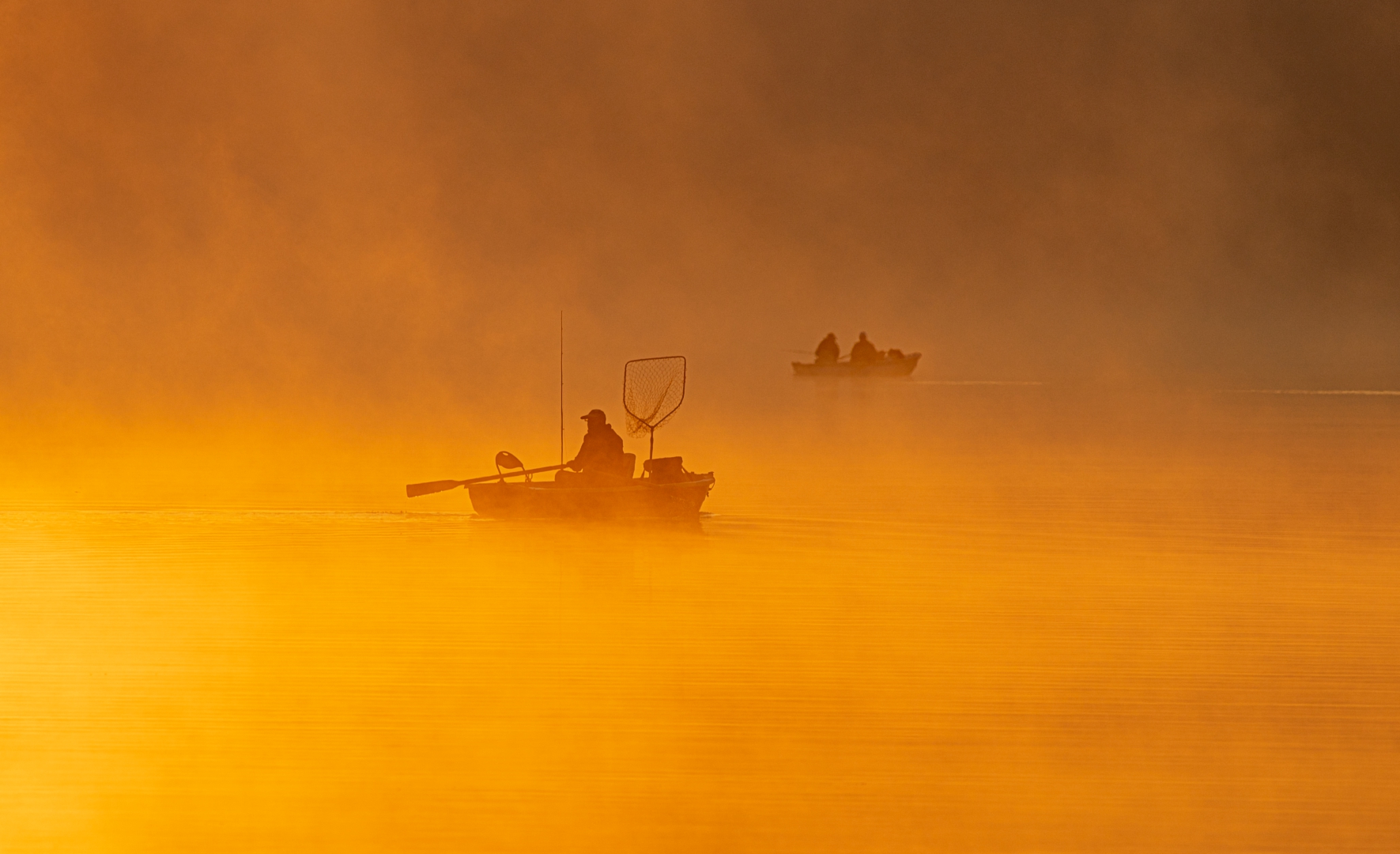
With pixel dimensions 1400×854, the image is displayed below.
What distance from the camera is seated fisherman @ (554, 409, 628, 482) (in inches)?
636

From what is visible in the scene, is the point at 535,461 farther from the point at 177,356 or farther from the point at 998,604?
the point at 177,356

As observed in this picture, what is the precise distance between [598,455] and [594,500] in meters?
0.46

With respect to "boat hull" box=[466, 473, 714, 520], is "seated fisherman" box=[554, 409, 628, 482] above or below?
above

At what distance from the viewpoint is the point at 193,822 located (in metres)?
7.22

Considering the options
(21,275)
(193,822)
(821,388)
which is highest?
(21,275)

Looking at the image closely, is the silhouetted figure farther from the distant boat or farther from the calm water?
the calm water

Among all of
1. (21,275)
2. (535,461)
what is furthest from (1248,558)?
(21,275)

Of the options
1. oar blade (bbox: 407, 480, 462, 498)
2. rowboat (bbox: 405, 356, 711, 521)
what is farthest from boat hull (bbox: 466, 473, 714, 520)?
oar blade (bbox: 407, 480, 462, 498)

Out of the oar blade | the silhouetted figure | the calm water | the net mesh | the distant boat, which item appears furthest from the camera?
the silhouetted figure

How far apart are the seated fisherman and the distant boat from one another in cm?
4257

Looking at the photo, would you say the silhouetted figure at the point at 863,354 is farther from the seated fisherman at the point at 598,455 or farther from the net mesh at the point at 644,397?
the seated fisherman at the point at 598,455

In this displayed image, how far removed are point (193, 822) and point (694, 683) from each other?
337 cm

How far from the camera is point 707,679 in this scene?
32.3 ft

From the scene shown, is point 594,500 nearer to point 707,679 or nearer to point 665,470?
point 665,470
